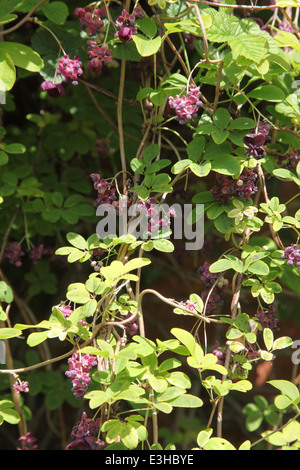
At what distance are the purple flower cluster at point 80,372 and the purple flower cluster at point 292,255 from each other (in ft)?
1.47

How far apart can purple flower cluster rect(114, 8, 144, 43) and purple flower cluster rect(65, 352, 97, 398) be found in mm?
658

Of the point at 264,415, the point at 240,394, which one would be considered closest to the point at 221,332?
the point at 240,394

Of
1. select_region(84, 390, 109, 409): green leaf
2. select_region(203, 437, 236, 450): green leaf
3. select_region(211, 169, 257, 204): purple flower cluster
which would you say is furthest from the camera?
select_region(211, 169, 257, 204): purple flower cluster

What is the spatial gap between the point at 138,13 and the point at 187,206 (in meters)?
0.43

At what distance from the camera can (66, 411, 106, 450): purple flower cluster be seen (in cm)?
104

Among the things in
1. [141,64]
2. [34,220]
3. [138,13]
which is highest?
[138,13]

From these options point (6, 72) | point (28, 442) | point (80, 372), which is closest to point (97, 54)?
point (6, 72)

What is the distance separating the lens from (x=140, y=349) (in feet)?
3.34

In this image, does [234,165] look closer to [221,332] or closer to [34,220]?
[34,220]

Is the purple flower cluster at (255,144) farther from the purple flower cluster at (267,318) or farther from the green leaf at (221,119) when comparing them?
the purple flower cluster at (267,318)

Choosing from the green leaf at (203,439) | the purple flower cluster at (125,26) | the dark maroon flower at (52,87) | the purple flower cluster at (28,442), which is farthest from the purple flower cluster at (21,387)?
the purple flower cluster at (125,26)

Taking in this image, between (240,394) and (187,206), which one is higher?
(187,206)

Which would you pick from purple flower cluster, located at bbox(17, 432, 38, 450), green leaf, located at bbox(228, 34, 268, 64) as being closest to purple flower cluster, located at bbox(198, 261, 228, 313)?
green leaf, located at bbox(228, 34, 268, 64)

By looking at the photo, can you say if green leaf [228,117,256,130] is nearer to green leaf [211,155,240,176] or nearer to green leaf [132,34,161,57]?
green leaf [211,155,240,176]
